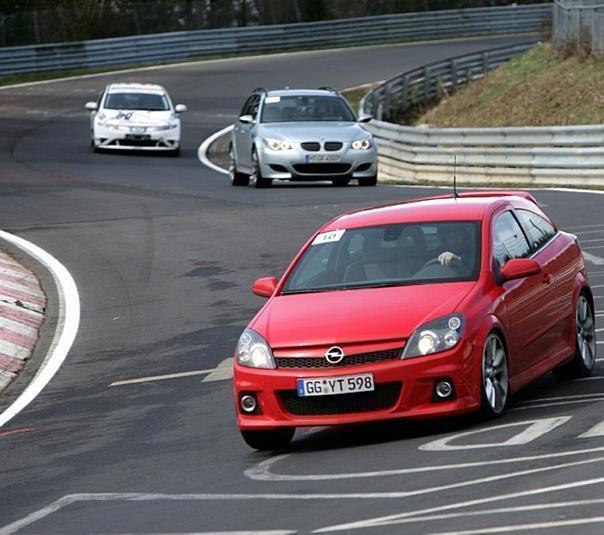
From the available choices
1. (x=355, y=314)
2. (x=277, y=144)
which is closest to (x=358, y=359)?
(x=355, y=314)

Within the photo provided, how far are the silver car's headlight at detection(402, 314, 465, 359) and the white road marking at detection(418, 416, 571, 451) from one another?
506 millimetres

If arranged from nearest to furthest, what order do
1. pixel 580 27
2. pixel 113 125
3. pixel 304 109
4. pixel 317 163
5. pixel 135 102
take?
pixel 317 163
pixel 304 109
pixel 113 125
pixel 135 102
pixel 580 27

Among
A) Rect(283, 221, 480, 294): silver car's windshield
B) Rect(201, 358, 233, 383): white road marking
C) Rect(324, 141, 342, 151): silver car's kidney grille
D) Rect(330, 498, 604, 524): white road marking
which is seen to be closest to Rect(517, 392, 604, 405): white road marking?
Rect(283, 221, 480, 294): silver car's windshield

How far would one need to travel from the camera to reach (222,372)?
13180mm

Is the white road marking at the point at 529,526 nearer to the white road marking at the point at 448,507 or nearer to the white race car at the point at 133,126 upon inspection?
the white road marking at the point at 448,507

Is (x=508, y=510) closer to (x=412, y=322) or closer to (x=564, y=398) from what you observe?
(x=412, y=322)

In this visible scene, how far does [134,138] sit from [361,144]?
10374 millimetres

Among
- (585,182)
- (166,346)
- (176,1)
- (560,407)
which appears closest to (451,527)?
(560,407)

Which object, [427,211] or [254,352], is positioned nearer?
[254,352]

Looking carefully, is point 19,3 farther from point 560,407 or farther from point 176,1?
point 560,407

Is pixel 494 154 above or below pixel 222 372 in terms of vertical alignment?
below

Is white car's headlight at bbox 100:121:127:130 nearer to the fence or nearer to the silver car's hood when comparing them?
the silver car's hood

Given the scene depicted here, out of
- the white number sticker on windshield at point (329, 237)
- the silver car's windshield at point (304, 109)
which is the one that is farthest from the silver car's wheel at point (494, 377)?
the silver car's windshield at point (304, 109)

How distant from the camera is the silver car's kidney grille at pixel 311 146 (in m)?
27.8
